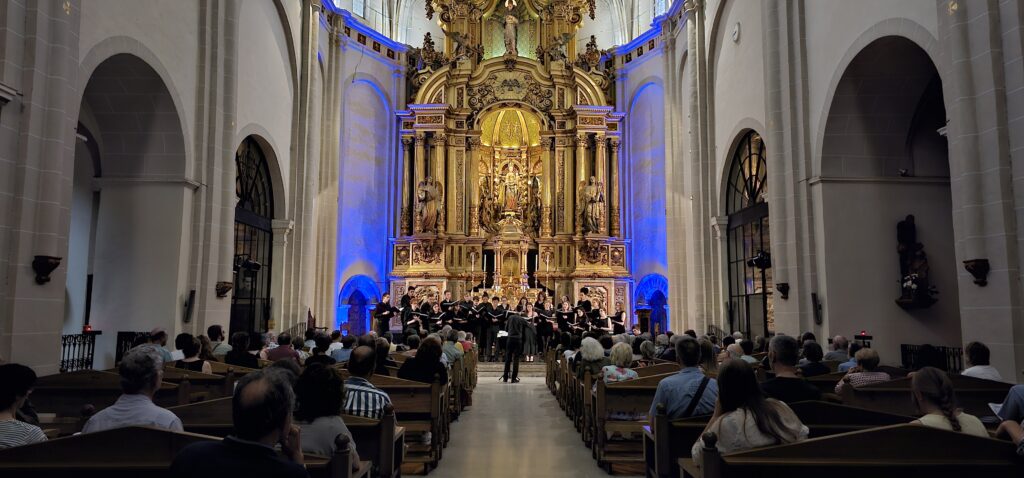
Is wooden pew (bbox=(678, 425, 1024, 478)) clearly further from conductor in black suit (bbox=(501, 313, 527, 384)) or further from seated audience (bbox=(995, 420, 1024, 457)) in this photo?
conductor in black suit (bbox=(501, 313, 527, 384))

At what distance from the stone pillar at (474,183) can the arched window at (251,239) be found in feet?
27.1

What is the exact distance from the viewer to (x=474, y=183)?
2386 cm

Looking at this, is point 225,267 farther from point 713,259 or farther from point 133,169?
point 713,259

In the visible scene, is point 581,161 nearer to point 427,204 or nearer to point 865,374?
point 427,204

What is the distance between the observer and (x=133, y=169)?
444 inches

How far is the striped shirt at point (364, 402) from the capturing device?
15.6 feet

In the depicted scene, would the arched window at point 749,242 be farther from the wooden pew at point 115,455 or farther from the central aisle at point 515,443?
the wooden pew at point 115,455

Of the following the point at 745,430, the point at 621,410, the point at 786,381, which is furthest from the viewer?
the point at 621,410

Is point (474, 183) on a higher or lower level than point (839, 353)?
higher

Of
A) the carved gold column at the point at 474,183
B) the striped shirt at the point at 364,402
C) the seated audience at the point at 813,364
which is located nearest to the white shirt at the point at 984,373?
the seated audience at the point at 813,364

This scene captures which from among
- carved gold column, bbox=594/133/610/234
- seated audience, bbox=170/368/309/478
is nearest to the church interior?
seated audience, bbox=170/368/309/478

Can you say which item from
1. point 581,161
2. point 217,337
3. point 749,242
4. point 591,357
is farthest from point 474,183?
point 591,357

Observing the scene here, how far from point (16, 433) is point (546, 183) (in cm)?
2098

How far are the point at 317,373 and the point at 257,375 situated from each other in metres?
1.19
